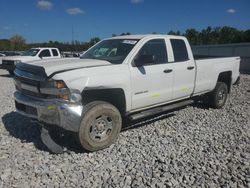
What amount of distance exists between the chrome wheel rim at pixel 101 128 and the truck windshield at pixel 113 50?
3.54ft

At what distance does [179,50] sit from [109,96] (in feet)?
7.68

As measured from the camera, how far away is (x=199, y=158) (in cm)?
463

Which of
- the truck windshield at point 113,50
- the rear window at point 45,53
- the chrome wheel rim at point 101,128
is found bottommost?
the chrome wheel rim at point 101,128

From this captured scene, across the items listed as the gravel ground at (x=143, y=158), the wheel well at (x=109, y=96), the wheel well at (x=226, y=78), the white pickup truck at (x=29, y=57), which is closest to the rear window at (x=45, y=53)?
the white pickup truck at (x=29, y=57)

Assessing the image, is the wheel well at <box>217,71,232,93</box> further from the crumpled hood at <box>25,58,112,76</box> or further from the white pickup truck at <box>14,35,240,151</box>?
the crumpled hood at <box>25,58,112,76</box>

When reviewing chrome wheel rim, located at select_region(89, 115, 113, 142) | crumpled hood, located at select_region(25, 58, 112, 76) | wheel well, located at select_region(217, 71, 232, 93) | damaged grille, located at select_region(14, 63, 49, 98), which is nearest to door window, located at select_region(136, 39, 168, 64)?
crumpled hood, located at select_region(25, 58, 112, 76)

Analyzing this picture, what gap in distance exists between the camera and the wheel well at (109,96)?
474 cm

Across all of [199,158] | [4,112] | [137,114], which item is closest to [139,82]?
[137,114]

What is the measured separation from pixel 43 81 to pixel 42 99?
0.32 metres

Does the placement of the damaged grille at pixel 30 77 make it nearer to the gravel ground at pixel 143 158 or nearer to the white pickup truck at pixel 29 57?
the gravel ground at pixel 143 158

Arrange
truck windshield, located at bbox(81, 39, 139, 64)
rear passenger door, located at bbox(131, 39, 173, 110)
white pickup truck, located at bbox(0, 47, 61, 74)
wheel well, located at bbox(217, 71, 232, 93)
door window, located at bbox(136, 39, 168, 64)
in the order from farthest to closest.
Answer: white pickup truck, located at bbox(0, 47, 61, 74)
wheel well, located at bbox(217, 71, 232, 93)
door window, located at bbox(136, 39, 168, 64)
truck windshield, located at bbox(81, 39, 139, 64)
rear passenger door, located at bbox(131, 39, 173, 110)

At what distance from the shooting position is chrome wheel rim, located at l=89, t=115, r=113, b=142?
4781mm

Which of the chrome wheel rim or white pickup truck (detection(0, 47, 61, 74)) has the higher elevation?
white pickup truck (detection(0, 47, 61, 74))

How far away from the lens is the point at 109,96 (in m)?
5.10
